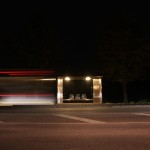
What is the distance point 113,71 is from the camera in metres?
41.5

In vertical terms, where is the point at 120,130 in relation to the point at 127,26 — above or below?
below

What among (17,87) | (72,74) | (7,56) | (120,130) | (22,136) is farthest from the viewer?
(7,56)

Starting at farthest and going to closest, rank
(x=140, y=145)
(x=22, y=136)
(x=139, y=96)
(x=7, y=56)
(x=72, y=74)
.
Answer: (x=7, y=56)
(x=139, y=96)
(x=72, y=74)
(x=22, y=136)
(x=140, y=145)

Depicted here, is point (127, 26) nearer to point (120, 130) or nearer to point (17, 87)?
point (17, 87)

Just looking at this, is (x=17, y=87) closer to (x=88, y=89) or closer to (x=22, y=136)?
(x=88, y=89)

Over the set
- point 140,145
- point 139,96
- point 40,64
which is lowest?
point 140,145

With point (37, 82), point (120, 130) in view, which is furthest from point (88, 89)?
point (120, 130)

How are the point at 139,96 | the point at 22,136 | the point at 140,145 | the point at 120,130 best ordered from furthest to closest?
the point at 139,96 → the point at 120,130 → the point at 22,136 → the point at 140,145

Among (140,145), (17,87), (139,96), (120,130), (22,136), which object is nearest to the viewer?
(140,145)

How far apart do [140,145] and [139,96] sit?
35299 mm

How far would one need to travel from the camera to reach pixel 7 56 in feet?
167

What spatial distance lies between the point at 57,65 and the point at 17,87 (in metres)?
14.0

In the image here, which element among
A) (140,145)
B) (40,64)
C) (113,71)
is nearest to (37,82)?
(113,71)

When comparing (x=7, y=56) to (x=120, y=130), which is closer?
(x=120, y=130)
